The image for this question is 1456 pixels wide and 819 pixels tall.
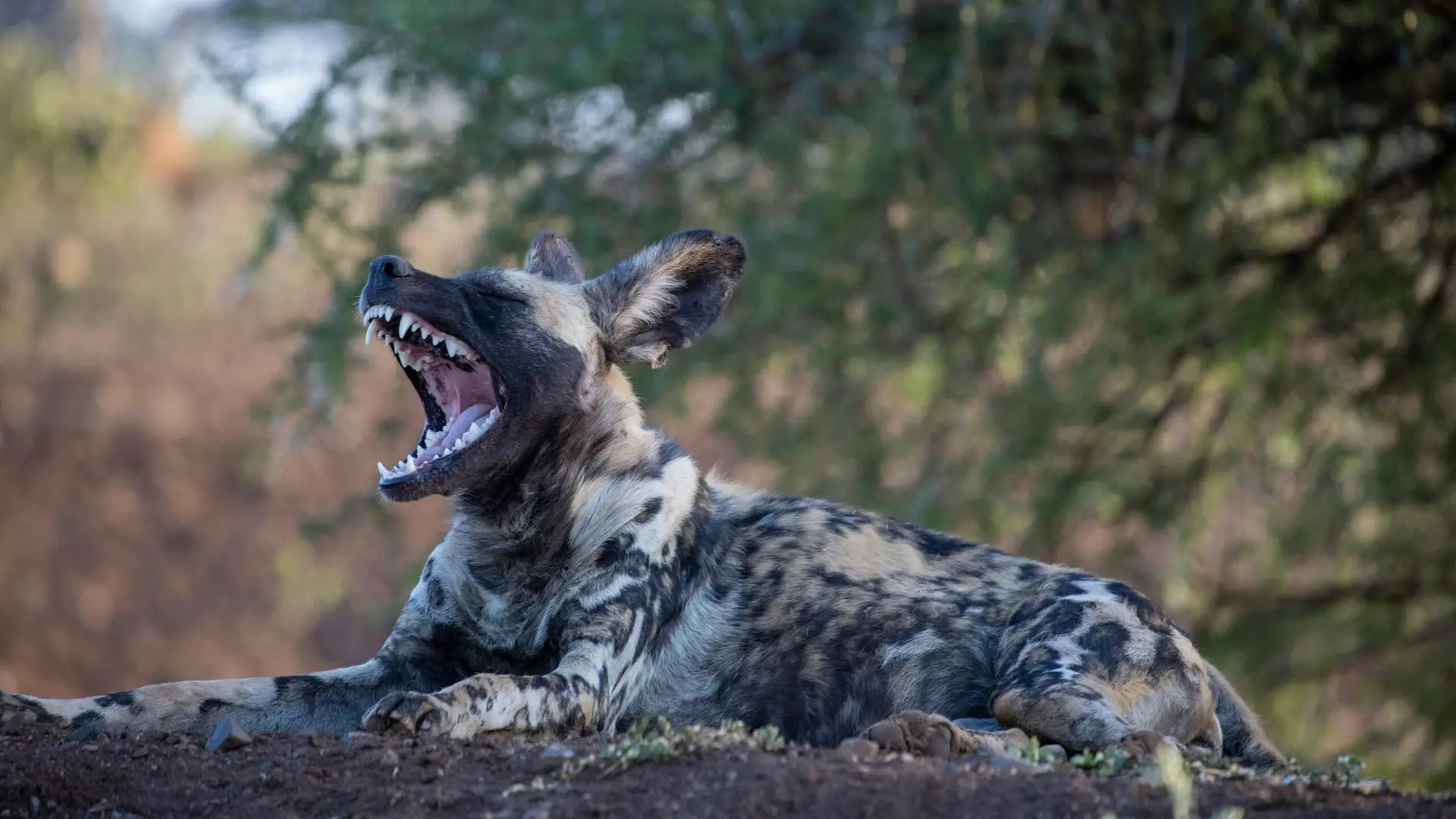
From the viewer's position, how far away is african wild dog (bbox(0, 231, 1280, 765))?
4.59m

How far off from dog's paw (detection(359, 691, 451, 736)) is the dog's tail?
2.18m

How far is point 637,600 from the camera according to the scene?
477cm

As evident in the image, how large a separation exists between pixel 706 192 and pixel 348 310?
1955mm

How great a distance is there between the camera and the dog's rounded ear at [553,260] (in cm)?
563

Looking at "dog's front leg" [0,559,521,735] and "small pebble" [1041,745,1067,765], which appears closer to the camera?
"small pebble" [1041,745,1067,765]

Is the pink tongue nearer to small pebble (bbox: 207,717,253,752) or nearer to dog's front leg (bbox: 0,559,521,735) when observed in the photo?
dog's front leg (bbox: 0,559,521,735)

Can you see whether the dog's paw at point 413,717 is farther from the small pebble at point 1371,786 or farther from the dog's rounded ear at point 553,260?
the small pebble at point 1371,786

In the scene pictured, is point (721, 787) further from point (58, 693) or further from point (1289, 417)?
point (58, 693)

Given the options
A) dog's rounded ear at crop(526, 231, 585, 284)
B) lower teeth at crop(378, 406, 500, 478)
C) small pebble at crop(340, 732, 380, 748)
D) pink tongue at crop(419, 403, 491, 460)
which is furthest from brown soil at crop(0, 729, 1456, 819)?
dog's rounded ear at crop(526, 231, 585, 284)

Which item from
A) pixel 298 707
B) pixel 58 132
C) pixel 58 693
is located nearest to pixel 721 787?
pixel 298 707

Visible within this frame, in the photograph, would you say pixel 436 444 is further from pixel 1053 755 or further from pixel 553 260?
pixel 1053 755

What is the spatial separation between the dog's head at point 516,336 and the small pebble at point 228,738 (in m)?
0.75

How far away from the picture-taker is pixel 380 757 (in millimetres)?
3783

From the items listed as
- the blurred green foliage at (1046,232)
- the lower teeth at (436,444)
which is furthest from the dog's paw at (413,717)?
the blurred green foliage at (1046,232)
